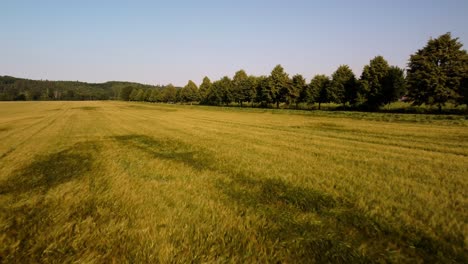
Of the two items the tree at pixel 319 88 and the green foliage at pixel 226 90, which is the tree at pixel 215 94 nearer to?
the green foliage at pixel 226 90

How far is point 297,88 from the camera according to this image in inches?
2366

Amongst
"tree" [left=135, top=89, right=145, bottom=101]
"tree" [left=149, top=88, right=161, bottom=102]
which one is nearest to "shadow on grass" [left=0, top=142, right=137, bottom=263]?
"tree" [left=149, top=88, right=161, bottom=102]

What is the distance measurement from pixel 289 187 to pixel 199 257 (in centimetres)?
338

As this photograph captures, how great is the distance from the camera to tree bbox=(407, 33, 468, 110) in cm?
3319

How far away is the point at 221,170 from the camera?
25.0 ft

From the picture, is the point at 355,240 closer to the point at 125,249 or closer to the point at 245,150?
the point at 125,249

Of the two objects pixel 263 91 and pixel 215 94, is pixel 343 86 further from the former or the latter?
pixel 215 94

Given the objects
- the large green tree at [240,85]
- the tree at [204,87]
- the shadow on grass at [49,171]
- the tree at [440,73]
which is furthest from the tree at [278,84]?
the shadow on grass at [49,171]

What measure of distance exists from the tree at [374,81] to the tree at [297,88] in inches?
671

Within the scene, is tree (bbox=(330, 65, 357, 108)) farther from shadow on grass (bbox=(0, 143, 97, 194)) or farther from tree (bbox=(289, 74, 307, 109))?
shadow on grass (bbox=(0, 143, 97, 194))

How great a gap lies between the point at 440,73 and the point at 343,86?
56.2 ft

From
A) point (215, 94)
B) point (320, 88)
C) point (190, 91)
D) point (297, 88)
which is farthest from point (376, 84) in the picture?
point (190, 91)

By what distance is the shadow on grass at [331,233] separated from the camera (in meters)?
3.26

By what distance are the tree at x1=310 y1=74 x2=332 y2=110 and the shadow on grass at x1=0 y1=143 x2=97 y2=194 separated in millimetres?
51286
